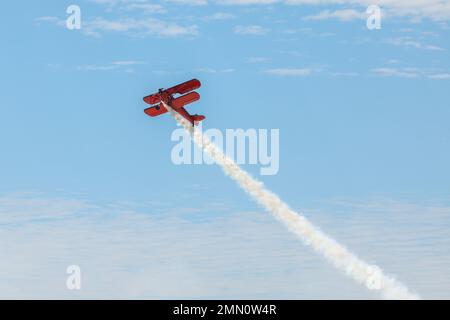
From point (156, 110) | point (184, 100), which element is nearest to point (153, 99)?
point (156, 110)

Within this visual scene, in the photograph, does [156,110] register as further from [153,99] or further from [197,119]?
[197,119]

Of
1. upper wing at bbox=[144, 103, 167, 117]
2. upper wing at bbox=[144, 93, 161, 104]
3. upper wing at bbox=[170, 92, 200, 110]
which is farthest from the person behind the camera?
upper wing at bbox=[144, 103, 167, 117]

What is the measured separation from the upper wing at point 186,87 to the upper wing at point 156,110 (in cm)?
211

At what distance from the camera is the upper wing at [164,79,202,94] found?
120m

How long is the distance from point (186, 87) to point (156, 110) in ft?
14.1

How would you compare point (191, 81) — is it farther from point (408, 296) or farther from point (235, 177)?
point (408, 296)

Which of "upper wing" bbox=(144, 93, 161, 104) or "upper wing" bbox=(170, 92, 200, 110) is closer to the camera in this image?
"upper wing" bbox=(170, 92, 200, 110)

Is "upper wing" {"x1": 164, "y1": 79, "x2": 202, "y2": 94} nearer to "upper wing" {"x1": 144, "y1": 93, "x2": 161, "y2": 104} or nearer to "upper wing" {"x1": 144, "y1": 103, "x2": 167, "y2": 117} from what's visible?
"upper wing" {"x1": 144, "y1": 93, "x2": 161, "y2": 104}

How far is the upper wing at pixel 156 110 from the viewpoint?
122 m

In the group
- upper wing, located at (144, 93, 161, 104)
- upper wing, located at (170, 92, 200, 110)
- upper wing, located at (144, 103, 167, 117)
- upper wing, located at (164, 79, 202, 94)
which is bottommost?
upper wing, located at (144, 103, 167, 117)

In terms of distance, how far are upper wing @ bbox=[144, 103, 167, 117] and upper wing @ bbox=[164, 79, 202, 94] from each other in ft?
6.92
